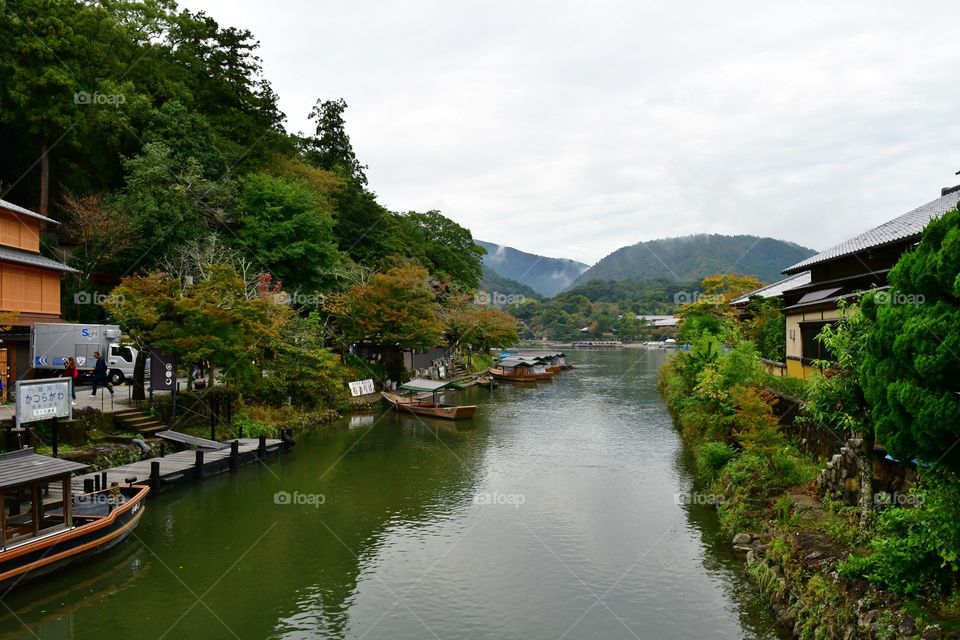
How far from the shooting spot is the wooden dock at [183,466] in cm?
1902

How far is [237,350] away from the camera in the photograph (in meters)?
26.9

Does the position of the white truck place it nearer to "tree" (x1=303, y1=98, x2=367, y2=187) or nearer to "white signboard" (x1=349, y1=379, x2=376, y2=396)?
"white signboard" (x1=349, y1=379, x2=376, y2=396)

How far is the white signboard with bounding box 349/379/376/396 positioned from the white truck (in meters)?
13.2

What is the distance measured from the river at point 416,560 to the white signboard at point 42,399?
4007 mm

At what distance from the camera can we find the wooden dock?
749 inches

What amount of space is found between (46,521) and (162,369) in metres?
11.9

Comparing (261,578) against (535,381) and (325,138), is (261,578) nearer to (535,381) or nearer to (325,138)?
(535,381)

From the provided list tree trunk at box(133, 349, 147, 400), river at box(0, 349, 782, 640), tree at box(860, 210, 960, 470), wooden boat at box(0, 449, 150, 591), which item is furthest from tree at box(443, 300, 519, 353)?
tree at box(860, 210, 960, 470)

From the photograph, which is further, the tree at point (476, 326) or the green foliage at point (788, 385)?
the tree at point (476, 326)

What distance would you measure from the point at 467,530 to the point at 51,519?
1031 cm

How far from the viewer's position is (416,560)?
15.8 m

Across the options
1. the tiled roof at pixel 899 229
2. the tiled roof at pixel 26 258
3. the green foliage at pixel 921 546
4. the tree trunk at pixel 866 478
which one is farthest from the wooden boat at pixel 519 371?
the green foliage at pixel 921 546

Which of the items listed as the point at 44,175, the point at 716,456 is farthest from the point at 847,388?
the point at 44,175

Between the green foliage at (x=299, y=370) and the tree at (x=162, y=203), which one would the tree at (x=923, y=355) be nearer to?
the green foliage at (x=299, y=370)
